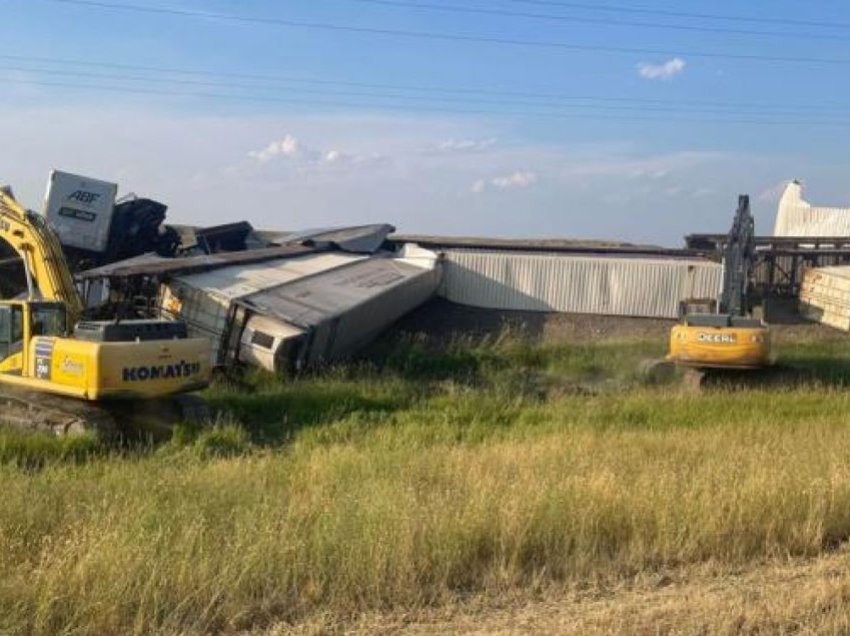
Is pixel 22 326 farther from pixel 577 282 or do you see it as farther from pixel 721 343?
pixel 577 282

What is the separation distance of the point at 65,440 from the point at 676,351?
571 inches

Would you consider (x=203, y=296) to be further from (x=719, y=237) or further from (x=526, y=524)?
(x=719, y=237)

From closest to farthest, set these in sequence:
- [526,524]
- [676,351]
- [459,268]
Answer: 1. [526,524]
2. [676,351]
3. [459,268]

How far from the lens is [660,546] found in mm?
6531

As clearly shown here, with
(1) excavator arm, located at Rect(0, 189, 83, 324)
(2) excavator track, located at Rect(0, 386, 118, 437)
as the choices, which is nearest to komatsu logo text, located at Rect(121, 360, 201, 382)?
(2) excavator track, located at Rect(0, 386, 118, 437)

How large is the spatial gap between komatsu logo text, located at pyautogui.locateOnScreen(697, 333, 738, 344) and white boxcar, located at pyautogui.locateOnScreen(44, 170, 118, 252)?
57.2ft

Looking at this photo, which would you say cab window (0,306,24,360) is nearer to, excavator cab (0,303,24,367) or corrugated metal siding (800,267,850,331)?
excavator cab (0,303,24,367)

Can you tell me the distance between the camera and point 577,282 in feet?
116

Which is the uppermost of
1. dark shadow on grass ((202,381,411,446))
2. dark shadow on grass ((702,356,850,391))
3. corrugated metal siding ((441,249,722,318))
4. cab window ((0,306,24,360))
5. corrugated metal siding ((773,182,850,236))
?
corrugated metal siding ((773,182,850,236))

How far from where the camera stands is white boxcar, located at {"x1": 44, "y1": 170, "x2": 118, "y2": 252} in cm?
2938

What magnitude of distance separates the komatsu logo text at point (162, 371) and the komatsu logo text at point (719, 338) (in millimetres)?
12261

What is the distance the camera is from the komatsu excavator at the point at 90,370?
14711 mm

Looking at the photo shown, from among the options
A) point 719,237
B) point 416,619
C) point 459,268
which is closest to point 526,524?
point 416,619

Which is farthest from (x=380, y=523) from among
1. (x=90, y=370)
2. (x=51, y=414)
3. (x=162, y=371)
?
(x=51, y=414)
